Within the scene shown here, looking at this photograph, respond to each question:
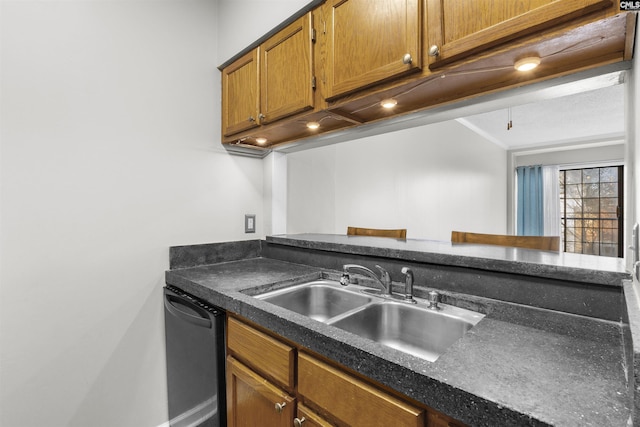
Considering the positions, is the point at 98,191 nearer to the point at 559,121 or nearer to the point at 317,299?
the point at 317,299

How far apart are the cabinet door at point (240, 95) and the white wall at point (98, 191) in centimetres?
8

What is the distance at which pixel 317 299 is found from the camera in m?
1.52

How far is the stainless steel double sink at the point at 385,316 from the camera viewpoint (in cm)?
109

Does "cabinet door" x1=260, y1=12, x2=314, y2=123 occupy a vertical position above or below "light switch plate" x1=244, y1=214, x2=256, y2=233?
above

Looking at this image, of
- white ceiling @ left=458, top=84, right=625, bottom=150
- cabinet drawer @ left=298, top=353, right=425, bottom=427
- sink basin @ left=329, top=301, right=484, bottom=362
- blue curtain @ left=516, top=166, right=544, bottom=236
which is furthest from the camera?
blue curtain @ left=516, top=166, right=544, bottom=236

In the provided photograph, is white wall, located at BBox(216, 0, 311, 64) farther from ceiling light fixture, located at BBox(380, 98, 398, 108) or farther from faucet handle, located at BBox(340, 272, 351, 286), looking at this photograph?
faucet handle, located at BBox(340, 272, 351, 286)

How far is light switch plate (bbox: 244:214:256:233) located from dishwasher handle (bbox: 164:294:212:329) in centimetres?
63

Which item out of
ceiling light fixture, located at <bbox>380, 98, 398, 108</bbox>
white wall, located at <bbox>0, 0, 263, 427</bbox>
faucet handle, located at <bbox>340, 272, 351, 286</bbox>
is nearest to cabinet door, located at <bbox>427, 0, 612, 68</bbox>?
ceiling light fixture, located at <bbox>380, 98, 398, 108</bbox>

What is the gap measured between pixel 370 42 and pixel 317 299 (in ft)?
3.72

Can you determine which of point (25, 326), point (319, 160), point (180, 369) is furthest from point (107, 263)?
point (319, 160)

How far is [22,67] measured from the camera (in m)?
1.29

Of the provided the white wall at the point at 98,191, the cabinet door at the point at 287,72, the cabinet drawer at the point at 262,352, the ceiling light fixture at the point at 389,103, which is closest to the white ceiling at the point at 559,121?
the ceiling light fixture at the point at 389,103

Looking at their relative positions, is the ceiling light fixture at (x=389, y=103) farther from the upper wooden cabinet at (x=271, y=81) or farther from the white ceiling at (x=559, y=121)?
the white ceiling at (x=559, y=121)

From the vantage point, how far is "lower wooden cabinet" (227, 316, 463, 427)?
713 millimetres
